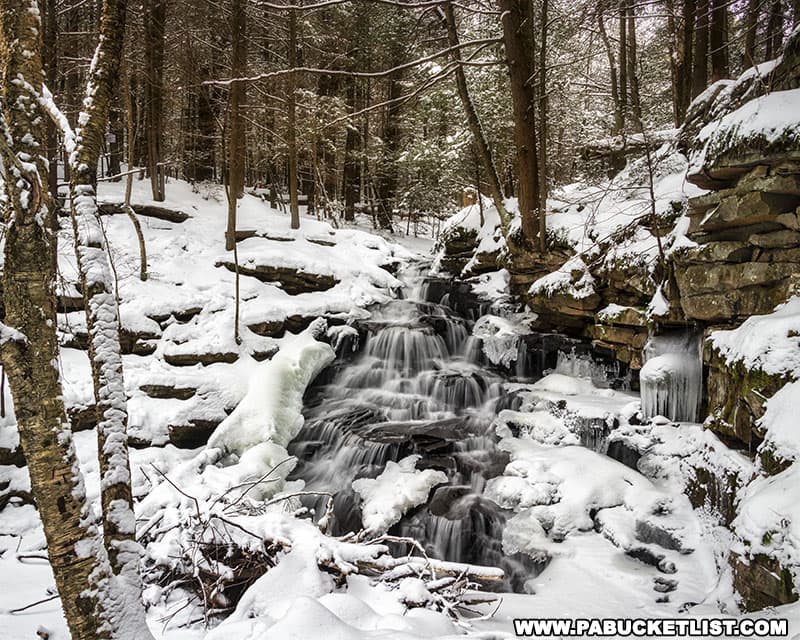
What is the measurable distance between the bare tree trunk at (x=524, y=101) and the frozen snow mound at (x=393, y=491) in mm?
5841

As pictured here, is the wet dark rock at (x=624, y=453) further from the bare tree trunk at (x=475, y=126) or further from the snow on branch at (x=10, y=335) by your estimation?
the snow on branch at (x=10, y=335)

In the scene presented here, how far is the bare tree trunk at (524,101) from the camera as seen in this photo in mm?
8062

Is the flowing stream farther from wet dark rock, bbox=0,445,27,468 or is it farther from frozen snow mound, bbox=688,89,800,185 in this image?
frozen snow mound, bbox=688,89,800,185

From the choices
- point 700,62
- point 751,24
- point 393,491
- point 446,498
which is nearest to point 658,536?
point 446,498

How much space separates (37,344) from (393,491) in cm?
529

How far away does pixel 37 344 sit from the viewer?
208 centimetres

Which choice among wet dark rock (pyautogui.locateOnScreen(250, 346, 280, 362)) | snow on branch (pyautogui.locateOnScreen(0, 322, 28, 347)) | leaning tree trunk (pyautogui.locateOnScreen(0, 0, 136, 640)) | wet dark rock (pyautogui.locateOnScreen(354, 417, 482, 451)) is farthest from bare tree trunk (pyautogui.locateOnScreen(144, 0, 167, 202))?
snow on branch (pyautogui.locateOnScreen(0, 322, 28, 347))

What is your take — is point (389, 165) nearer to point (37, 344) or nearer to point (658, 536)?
point (658, 536)

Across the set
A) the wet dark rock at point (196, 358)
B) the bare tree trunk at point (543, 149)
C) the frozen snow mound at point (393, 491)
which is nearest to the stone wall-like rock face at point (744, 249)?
the bare tree trunk at point (543, 149)

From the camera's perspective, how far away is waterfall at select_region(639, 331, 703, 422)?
21.5 feet

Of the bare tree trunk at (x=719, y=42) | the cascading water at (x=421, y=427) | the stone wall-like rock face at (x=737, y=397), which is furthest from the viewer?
the bare tree trunk at (x=719, y=42)

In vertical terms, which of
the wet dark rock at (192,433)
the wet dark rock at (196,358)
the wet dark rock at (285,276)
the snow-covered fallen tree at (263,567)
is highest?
the wet dark rock at (285,276)

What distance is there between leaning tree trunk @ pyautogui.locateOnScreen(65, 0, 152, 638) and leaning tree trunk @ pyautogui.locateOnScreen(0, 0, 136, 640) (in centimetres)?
26

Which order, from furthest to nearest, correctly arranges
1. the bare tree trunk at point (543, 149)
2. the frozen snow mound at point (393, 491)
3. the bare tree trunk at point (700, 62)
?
the bare tree trunk at point (700, 62), the bare tree trunk at point (543, 149), the frozen snow mound at point (393, 491)
